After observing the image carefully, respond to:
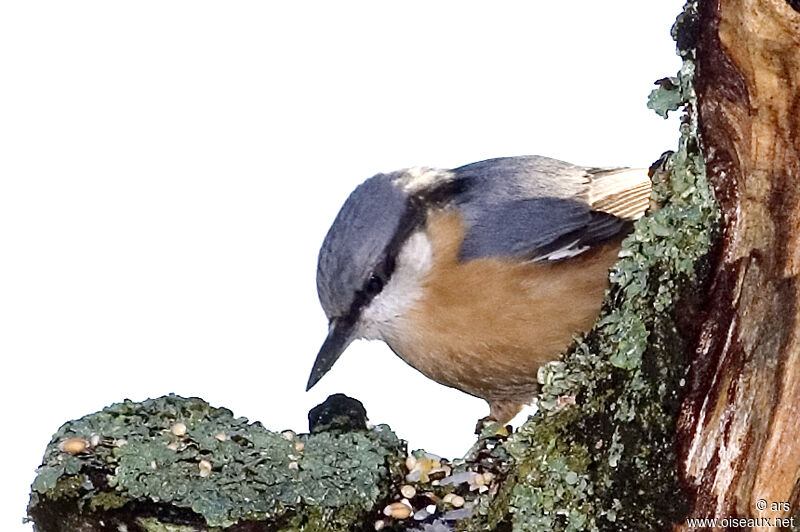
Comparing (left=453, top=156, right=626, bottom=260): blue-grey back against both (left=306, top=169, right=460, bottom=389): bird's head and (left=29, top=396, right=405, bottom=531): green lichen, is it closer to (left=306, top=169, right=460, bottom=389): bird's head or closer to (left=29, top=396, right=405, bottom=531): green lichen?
(left=306, top=169, right=460, bottom=389): bird's head

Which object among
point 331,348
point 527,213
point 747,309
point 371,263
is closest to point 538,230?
point 527,213

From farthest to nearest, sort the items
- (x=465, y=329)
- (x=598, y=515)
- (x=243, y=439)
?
(x=465, y=329), (x=243, y=439), (x=598, y=515)

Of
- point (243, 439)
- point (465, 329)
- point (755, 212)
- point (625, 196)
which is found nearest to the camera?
point (755, 212)

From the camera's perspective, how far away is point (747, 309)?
5.71 ft

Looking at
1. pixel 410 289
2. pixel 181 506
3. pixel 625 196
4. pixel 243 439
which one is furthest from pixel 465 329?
pixel 181 506

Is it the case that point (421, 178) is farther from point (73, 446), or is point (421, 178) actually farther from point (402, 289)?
point (73, 446)

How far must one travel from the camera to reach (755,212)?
67.6 inches

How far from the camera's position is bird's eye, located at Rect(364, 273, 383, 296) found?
2863 millimetres

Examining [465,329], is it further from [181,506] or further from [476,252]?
[181,506]

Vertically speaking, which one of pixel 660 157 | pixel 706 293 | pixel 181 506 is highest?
pixel 660 157

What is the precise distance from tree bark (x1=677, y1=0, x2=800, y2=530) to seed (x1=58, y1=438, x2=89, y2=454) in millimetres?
1138

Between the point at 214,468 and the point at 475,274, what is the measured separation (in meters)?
1.05

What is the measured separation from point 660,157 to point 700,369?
0.44 metres

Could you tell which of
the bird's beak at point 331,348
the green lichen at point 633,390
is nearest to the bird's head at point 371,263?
the bird's beak at point 331,348
